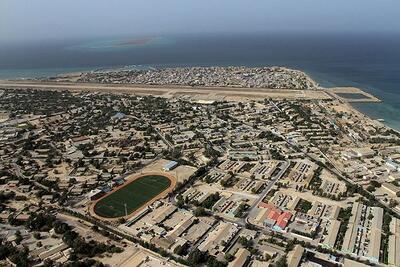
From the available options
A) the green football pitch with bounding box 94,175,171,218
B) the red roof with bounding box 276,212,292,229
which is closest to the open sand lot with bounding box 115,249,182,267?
the green football pitch with bounding box 94,175,171,218

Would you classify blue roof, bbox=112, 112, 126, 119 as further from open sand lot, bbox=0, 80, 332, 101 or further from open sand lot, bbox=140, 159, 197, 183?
open sand lot, bbox=140, 159, 197, 183

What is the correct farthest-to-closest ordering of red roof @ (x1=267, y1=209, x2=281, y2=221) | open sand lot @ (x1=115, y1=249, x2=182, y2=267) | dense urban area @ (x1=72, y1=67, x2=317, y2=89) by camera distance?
1. dense urban area @ (x1=72, y1=67, x2=317, y2=89)
2. red roof @ (x1=267, y1=209, x2=281, y2=221)
3. open sand lot @ (x1=115, y1=249, x2=182, y2=267)

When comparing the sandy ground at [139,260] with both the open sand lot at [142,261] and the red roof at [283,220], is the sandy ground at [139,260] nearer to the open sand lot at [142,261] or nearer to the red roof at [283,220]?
the open sand lot at [142,261]

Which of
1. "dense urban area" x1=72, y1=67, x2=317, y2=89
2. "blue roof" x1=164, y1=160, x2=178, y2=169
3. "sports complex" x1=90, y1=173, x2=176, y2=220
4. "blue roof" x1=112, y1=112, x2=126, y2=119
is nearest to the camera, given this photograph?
"sports complex" x1=90, y1=173, x2=176, y2=220

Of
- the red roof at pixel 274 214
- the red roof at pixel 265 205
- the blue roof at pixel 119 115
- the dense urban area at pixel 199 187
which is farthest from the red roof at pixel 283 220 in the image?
the blue roof at pixel 119 115

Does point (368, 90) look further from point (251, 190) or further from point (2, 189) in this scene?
point (2, 189)

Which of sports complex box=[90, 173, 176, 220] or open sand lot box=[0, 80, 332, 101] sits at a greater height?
open sand lot box=[0, 80, 332, 101]

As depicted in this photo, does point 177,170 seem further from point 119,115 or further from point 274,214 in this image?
point 119,115

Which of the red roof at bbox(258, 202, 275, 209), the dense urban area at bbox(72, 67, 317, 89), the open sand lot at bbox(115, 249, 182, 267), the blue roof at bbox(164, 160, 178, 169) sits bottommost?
the open sand lot at bbox(115, 249, 182, 267)

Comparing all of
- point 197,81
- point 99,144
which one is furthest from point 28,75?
point 99,144
